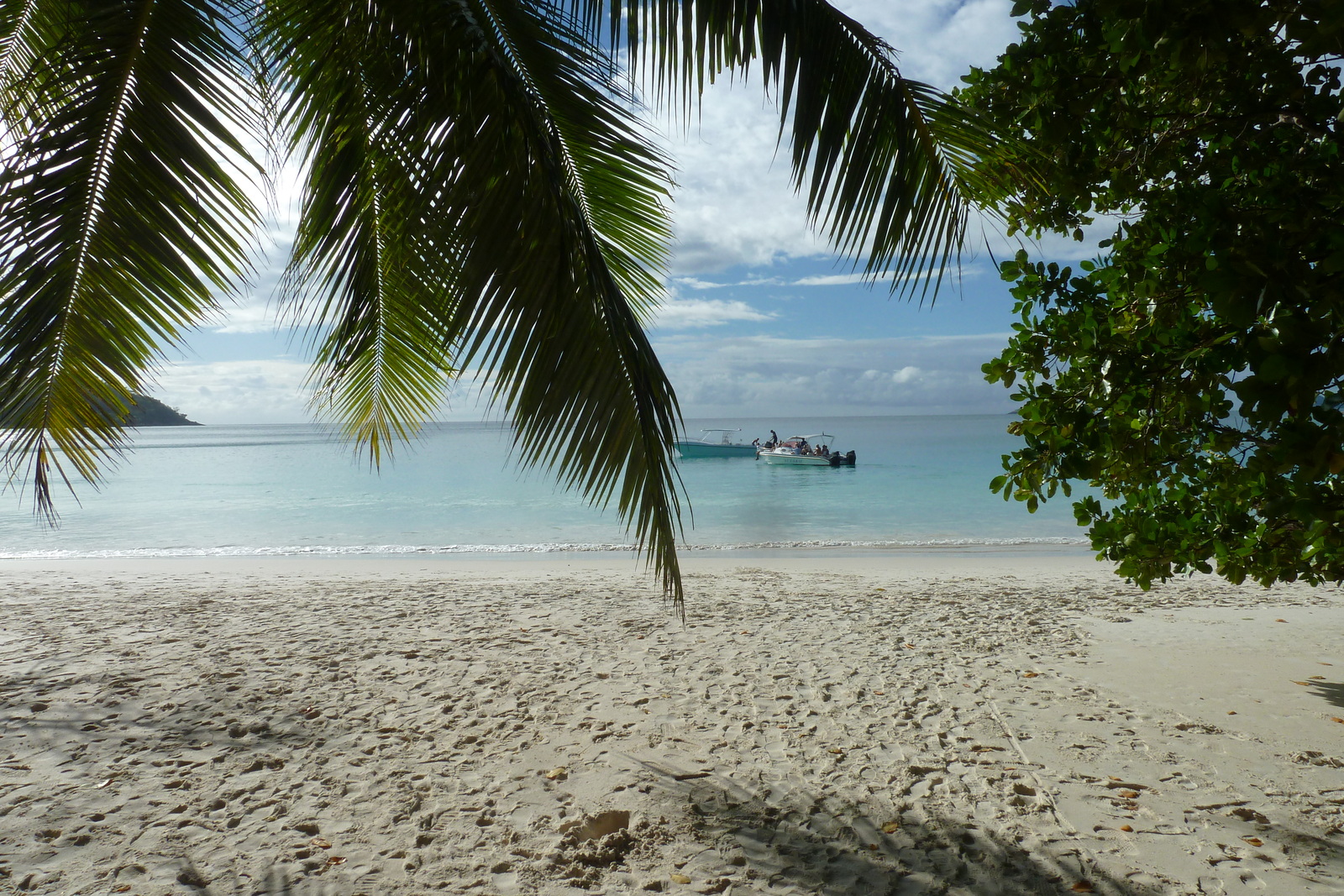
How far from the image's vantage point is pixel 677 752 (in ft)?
13.3

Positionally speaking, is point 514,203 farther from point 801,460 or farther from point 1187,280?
point 801,460

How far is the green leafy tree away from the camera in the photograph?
5.93ft

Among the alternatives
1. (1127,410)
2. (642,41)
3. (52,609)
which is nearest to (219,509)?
(52,609)

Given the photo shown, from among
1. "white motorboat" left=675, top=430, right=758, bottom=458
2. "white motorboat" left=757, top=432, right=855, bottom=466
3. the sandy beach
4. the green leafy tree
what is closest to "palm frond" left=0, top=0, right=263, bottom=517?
the sandy beach

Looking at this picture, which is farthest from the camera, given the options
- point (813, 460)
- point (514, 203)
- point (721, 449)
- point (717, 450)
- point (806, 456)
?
point (721, 449)

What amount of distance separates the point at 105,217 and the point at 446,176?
1.38 meters

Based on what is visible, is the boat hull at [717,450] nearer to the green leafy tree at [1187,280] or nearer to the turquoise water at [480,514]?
the turquoise water at [480,514]

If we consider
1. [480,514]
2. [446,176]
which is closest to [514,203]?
[446,176]

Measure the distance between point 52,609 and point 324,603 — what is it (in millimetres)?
2616

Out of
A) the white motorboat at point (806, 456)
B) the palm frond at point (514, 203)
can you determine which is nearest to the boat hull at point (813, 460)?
the white motorboat at point (806, 456)

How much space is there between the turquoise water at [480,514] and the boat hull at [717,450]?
4123 millimetres

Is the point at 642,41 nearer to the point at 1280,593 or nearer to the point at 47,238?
the point at 47,238

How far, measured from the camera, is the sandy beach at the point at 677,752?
9.84ft

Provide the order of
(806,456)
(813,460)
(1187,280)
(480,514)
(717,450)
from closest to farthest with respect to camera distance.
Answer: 1. (1187,280)
2. (480,514)
3. (813,460)
4. (806,456)
5. (717,450)
